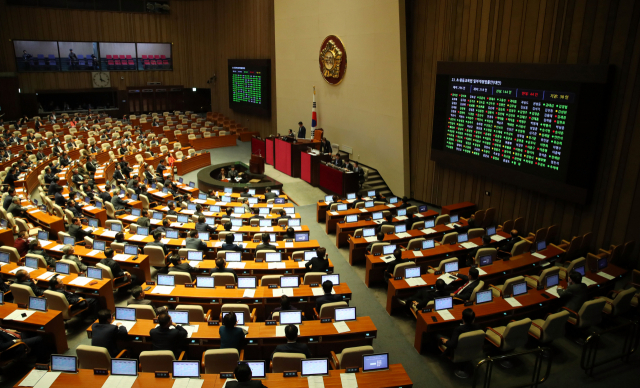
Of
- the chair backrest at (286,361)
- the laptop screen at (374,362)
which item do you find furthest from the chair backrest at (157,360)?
the laptop screen at (374,362)

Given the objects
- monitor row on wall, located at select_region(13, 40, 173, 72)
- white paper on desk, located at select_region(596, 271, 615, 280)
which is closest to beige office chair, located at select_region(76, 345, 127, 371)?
white paper on desk, located at select_region(596, 271, 615, 280)

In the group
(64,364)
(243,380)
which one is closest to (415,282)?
(243,380)

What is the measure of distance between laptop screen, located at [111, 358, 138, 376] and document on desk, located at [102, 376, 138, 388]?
0.19 ft

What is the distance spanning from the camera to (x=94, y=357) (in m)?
5.35

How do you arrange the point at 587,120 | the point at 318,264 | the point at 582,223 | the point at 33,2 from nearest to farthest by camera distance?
the point at 318,264 < the point at 587,120 < the point at 582,223 < the point at 33,2

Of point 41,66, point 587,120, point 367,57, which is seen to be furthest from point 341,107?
point 41,66

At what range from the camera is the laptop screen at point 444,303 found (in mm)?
6727

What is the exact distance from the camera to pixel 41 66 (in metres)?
25.4

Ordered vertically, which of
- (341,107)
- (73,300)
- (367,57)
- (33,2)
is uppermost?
(33,2)

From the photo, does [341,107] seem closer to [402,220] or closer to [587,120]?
[402,220]

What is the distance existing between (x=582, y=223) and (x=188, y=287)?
8734 millimetres

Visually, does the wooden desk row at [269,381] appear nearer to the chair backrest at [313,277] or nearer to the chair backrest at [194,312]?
the chair backrest at [194,312]

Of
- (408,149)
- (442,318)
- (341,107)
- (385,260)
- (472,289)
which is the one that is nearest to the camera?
(442,318)

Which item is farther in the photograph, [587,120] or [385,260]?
[587,120]
